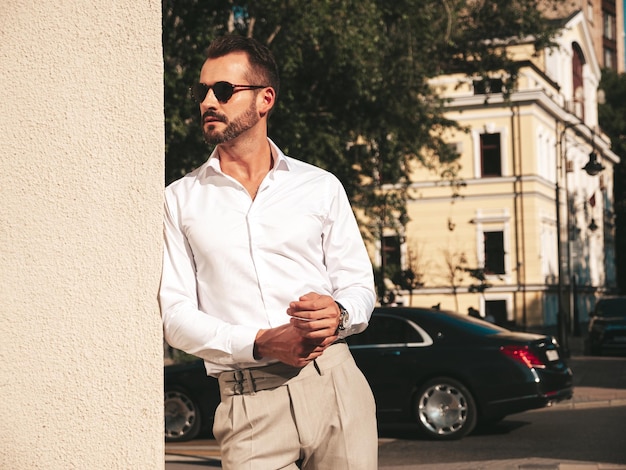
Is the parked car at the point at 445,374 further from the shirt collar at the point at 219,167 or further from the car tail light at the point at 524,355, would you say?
the shirt collar at the point at 219,167

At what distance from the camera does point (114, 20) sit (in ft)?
8.93

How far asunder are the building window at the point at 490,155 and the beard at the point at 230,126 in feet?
156

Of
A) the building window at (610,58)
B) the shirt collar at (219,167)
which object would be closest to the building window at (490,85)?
the shirt collar at (219,167)

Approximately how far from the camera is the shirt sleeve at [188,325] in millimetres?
2799

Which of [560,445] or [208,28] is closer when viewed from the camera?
[560,445]

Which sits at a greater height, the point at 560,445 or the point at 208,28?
the point at 208,28

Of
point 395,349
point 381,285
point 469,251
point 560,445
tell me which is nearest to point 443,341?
point 395,349

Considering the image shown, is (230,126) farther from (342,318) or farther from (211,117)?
(342,318)

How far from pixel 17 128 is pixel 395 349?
35.2 feet

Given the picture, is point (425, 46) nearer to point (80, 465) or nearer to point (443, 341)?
point (443, 341)

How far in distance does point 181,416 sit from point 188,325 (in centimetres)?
1098

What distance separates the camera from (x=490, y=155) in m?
50.2

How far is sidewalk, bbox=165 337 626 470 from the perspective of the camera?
31.4 feet

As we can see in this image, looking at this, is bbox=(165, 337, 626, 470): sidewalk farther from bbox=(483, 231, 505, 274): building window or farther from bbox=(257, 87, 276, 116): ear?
bbox=(483, 231, 505, 274): building window
